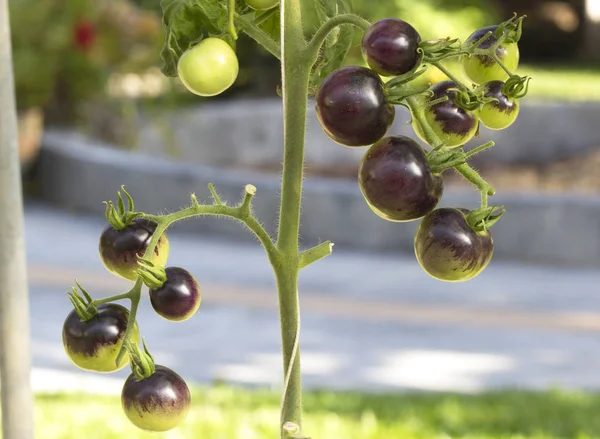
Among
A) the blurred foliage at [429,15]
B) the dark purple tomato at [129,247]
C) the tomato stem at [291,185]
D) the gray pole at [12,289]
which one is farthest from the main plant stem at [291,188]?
the blurred foliage at [429,15]

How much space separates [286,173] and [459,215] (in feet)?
0.48

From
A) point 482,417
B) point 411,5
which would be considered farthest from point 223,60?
point 411,5

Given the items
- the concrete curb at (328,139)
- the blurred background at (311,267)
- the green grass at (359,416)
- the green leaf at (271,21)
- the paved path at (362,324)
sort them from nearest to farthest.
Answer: the green leaf at (271,21), the green grass at (359,416), the blurred background at (311,267), the paved path at (362,324), the concrete curb at (328,139)

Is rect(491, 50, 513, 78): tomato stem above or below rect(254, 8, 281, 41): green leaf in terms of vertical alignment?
below

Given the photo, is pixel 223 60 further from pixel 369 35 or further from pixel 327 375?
pixel 327 375

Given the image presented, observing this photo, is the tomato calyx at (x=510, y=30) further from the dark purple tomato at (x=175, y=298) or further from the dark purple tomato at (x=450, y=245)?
the dark purple tomato at (x=175, y=298)

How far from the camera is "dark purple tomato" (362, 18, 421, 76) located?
29.0 inches

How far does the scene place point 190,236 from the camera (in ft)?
21.6

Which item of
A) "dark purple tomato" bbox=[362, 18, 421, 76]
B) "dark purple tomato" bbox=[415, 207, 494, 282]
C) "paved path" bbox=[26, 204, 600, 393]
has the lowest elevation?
"dark purple tomato" bbox=[415, 207, 494, 282]

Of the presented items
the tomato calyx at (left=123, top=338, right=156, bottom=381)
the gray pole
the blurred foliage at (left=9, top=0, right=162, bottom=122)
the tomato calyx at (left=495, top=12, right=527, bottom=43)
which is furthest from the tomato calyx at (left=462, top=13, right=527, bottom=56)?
the blurred foliage at (left=9, top=0, right=162, bottom=122)

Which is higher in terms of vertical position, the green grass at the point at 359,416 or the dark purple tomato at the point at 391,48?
the green grass at the point at 359,416

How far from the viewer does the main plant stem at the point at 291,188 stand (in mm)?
818

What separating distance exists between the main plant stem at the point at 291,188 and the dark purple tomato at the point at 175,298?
86 millimetres

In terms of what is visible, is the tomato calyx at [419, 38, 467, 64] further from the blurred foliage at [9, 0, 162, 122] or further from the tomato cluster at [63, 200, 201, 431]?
the blurred foliage at [9, 0, 162, 122]
